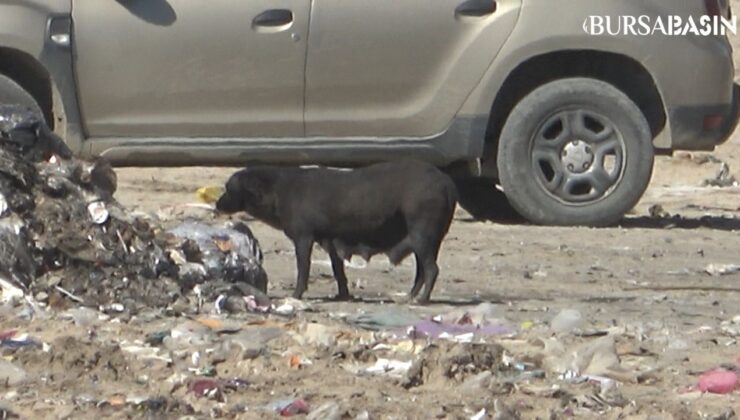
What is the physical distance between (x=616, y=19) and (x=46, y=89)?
325cm

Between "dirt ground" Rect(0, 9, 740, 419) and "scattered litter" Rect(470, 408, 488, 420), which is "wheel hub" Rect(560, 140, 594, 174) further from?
A: "scattered litter" Rect(470, 408, 488, 420)

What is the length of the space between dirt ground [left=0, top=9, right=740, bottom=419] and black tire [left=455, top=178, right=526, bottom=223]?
119 cm

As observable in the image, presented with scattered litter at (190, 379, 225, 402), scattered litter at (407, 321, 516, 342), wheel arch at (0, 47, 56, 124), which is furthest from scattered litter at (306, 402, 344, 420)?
wheel arch at (0, 47, 56, 124)

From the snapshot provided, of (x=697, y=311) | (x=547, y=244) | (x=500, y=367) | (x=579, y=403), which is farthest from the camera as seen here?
(x=547, y=244)

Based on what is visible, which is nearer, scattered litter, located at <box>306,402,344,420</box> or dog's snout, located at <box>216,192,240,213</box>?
scattered litter, located at <box>306,402,344,420</box>

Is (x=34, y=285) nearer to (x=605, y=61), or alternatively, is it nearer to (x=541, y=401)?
(x=541, y=401)

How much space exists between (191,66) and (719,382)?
4.92 m

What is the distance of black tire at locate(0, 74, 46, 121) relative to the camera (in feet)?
34.2

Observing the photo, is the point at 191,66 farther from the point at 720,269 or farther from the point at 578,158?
the point at 720,269

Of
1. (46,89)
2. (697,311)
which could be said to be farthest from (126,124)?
(697,311)

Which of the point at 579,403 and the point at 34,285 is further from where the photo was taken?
the point at 34,285

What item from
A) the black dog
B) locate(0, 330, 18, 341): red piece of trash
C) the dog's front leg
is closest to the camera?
locate(0, 330, 18, 341): red piece of trash

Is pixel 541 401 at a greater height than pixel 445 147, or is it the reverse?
pixel 541 401

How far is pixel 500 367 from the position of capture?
655 centimetres
